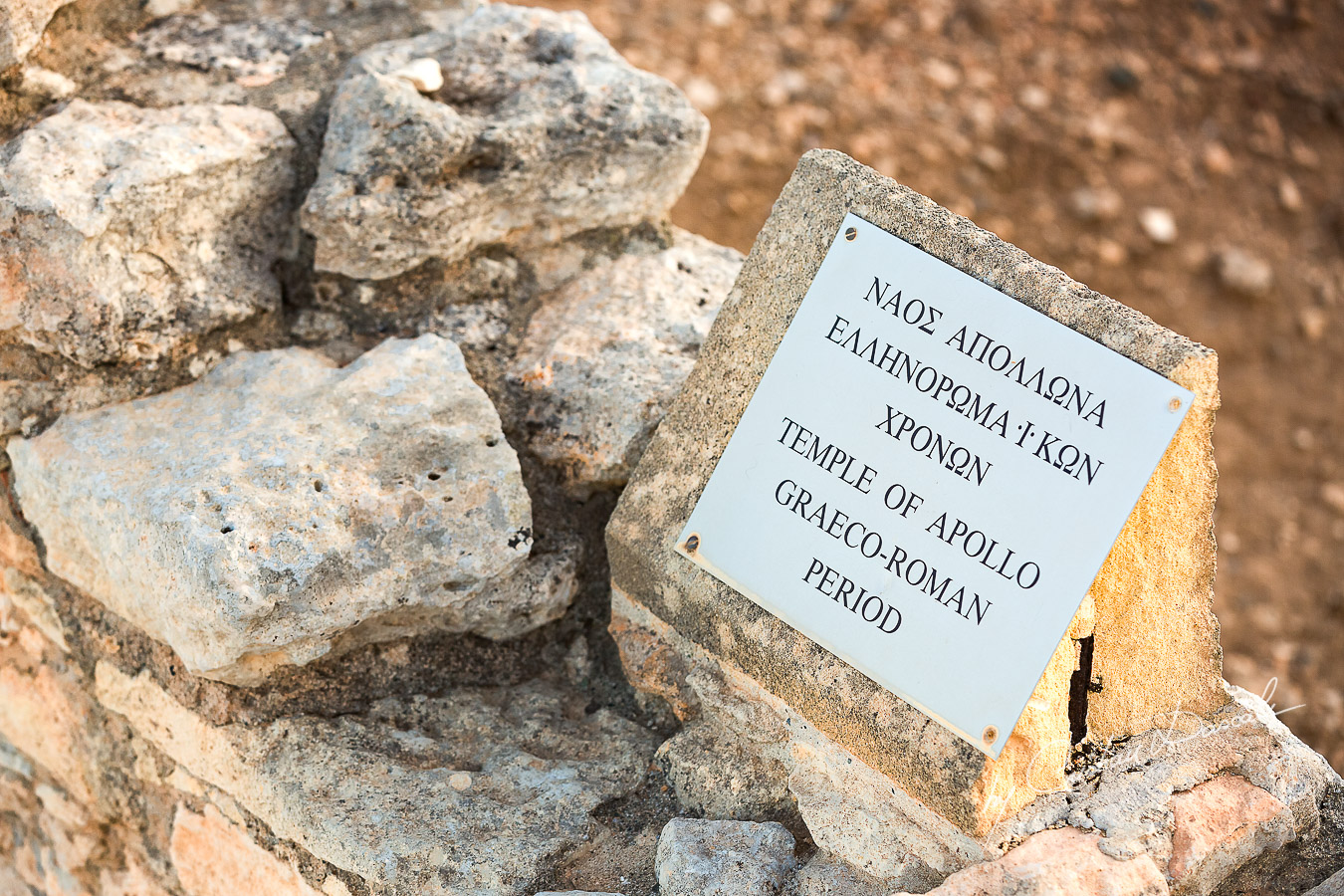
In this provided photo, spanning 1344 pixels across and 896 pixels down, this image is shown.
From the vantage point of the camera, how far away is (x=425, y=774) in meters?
1.52

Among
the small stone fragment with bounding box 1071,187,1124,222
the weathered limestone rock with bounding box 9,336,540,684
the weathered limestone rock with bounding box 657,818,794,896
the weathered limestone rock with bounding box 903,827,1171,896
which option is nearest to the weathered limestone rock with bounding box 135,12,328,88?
the weathered limestone rock with bounding box 9,336,540,684

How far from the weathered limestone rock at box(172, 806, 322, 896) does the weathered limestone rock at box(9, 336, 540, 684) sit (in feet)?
0.79

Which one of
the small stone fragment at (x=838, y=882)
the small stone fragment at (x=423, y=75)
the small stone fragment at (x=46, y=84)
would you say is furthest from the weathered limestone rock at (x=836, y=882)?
the small stone fragment at (x=46, y=84)

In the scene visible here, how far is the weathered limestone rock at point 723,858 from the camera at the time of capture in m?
1.33

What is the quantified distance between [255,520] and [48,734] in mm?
721

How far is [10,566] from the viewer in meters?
1.77

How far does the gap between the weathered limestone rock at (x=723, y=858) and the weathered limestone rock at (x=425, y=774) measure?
0.14 meters

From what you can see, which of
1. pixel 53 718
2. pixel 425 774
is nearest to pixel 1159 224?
pixel 425 774

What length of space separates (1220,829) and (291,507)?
1.20 metres

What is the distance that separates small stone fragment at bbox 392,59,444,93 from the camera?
1.83m

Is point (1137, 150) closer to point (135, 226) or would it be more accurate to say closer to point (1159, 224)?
point (1159, 224)

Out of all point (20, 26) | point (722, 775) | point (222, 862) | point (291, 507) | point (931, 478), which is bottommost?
point (222, 862)

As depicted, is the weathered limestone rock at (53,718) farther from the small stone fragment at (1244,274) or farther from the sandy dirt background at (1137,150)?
the small stone fragment at (1244,274)

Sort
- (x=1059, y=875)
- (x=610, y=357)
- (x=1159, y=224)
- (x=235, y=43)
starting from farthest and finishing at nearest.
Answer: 1. (x=1159, y=224)
2. (x=235, y=43)
3. (x=610, y=357)
4. (x=1059, y=875)
